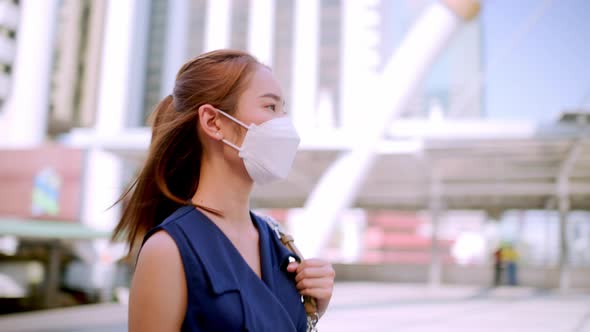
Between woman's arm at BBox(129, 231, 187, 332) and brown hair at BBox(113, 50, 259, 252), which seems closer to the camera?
woman's arm at BBox(129, 231, 187, 332)

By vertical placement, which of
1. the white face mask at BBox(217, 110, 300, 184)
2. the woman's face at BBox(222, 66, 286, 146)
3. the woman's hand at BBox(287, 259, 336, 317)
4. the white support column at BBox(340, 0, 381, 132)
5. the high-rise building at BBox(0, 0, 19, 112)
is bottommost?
the woman's hand at BBox(287, 259, 336, 317)

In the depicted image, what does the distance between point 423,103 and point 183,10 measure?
63.6 m

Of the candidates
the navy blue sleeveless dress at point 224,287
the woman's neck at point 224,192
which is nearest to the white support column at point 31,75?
the woman's neck at point 224,192

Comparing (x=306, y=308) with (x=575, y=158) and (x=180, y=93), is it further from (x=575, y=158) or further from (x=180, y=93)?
(x=575, y=158)

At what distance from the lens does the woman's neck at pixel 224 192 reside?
4.88 ft

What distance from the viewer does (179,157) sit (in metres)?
1.61

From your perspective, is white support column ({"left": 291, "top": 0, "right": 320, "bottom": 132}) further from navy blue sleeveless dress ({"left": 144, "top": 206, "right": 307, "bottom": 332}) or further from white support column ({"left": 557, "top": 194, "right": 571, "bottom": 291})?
navy blue sleeveless dress ({"left": 144, "top": 206, "right": 307, "bottom": 332})

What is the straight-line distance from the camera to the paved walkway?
880cm

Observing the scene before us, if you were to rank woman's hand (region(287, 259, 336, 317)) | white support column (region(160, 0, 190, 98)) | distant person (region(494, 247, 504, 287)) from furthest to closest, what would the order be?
white support column (region(160, 0, 190, 98))
distant person (region(494, 247, 504, 287))
woman's hand (region(287, 259, 336, 317))

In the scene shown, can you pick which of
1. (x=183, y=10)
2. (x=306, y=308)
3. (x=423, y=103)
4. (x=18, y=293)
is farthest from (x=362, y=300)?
(x=423, y=103)

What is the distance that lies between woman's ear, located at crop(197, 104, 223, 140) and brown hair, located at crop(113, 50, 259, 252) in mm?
23

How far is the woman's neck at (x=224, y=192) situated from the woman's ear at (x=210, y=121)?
77 millimetres

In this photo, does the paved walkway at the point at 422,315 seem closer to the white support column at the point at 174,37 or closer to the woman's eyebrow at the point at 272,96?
the woman's eyebrow at the point at 272,96

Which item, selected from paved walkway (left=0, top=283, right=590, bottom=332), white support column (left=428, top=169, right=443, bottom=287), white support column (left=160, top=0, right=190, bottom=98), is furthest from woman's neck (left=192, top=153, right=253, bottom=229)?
white support column (left=160, top=0, right=190, bottom=98)
